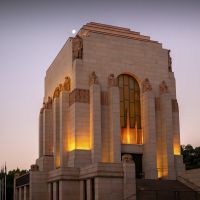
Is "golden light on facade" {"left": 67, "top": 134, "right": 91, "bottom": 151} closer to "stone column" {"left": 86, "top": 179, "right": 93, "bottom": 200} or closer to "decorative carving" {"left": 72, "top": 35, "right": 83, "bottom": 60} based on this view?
"stone column" {"left": 86, "top": 179, "right": 93, "bottom": 200}

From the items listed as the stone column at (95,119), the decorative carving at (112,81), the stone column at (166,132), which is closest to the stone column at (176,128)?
the stone column at (166,132)

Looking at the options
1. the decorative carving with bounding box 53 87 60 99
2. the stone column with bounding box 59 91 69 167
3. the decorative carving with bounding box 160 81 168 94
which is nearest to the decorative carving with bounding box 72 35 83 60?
the stone column with bounding box 59 91 69 167

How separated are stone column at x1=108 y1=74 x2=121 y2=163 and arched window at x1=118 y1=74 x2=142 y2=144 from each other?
7.06 ft

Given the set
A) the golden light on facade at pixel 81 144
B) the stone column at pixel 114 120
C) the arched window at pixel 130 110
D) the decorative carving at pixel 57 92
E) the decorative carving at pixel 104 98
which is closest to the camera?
the golden light on facade at pixel 81 144

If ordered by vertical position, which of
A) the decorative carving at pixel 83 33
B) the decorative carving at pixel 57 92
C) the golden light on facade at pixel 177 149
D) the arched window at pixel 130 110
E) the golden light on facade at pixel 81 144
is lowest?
the golden light on facade at pixel 177 149

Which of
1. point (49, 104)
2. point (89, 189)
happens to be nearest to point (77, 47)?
point (49, 104)

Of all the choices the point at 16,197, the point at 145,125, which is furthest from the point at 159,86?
the point at 16,197

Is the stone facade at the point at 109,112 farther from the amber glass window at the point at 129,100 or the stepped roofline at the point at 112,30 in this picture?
the stepped roofline at the point at 112,30

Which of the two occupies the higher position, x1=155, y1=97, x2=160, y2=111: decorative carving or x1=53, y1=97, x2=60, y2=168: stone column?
x1=155, y1=97, x2=160, y2=111: decorative carving

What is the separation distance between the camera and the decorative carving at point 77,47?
144ft

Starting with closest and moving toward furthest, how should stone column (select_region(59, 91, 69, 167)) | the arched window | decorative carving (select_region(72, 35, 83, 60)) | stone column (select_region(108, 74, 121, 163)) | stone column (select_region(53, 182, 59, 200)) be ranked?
stone column (select_region(53, 182, 59, 200)), stone column (select_region(108, 74, 121, 163)), stone column (select_region(59, 91, 69, 167)), decorative carving (select_region(72, 35, 83, 60)), the arched window

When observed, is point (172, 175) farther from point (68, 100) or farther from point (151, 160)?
point (68, 100)

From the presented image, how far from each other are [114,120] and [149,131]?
418 cm

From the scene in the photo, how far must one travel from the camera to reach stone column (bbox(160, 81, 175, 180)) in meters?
42.7
